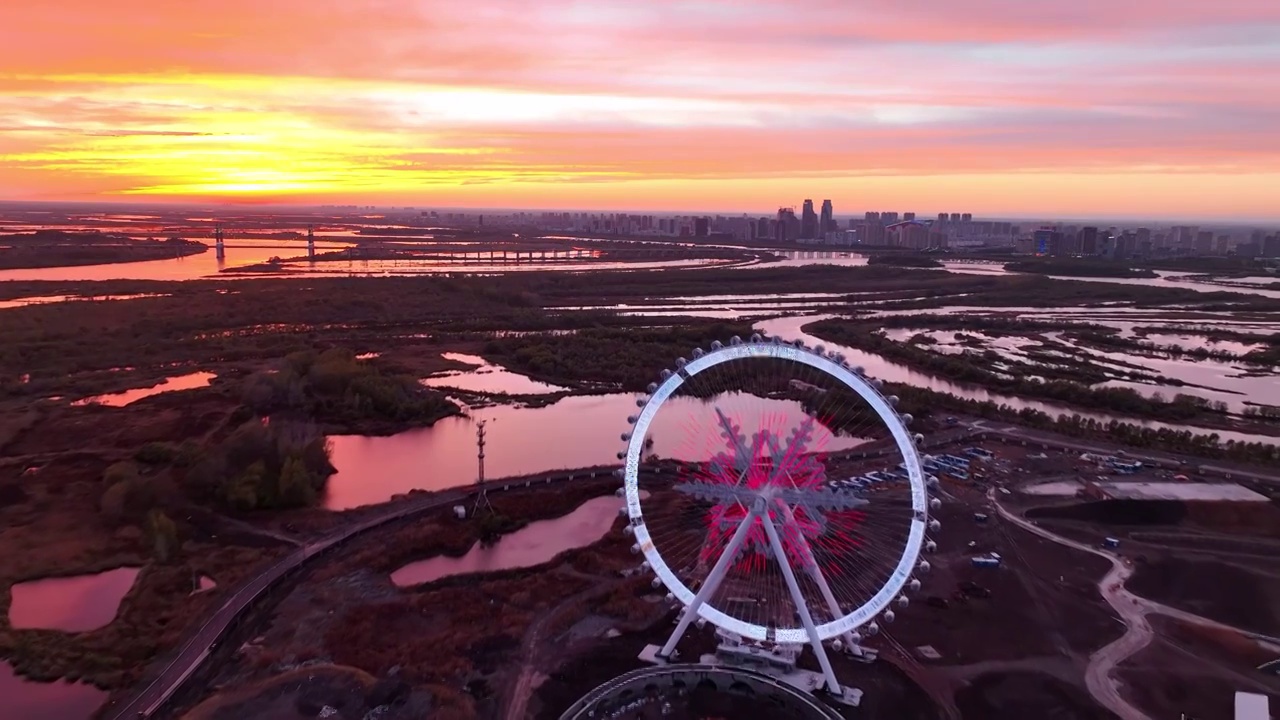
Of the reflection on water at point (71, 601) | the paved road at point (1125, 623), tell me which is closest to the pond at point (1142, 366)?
the paved road at point (1125, 623)

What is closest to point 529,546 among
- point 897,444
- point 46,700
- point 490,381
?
point 46,700

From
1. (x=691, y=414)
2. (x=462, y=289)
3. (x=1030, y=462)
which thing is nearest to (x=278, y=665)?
(x=691, y=414)

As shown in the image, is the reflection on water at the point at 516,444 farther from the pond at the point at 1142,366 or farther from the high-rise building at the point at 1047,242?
the high-rise building at the point at 1047,242

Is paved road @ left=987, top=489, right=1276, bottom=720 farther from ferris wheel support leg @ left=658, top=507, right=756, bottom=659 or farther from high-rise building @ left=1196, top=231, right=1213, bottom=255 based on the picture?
high-rise building @ left=1196, top=231, right=1213, bottom=255

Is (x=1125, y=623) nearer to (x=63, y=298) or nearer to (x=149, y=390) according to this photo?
(x=149, y=390)

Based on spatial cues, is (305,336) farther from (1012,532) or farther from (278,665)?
(1012,532)

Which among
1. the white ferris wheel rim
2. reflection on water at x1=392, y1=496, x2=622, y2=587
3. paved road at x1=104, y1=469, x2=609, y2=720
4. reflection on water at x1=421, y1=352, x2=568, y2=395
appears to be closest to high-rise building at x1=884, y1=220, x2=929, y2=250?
reflection on water at x1=421, y1=352, x2=568, y2=395
